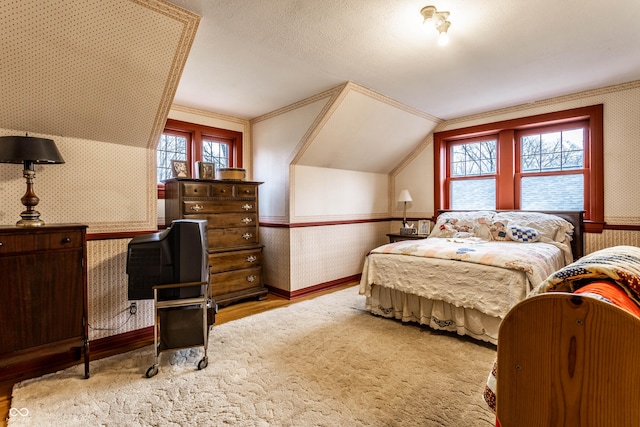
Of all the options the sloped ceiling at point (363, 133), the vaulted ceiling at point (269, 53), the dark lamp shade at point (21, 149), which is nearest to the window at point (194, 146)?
the vaulted ceiling at point (269, 53)

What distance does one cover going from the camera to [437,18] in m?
2.15

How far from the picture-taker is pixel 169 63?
242 cm

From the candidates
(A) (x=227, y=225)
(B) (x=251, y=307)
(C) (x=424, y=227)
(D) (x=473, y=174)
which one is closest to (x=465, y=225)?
(C) (x=424, y=227)

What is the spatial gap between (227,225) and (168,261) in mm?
1417

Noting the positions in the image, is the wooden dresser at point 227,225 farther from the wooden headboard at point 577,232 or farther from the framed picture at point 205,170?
the wooden headboard at point 577,232

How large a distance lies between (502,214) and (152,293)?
3925 mm

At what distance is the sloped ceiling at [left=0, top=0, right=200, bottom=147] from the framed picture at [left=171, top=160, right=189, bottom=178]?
0.94 meters

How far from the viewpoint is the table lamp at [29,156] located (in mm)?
2064

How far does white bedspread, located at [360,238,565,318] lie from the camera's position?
255cm

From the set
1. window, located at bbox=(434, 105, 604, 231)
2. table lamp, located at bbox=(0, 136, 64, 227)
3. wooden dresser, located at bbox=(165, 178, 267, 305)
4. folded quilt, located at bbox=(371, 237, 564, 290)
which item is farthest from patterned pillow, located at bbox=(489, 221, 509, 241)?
table lamp, located at bbox=(0, 136, 64, 227)

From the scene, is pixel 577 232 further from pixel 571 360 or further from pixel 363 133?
pixel 571 360

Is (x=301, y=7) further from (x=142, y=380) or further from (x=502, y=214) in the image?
(x=502, y=214)

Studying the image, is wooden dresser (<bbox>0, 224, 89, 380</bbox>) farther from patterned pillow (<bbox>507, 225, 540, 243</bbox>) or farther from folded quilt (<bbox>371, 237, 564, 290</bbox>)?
patterned pillow (<bbox>507, 225, 540, 243</bbox>)

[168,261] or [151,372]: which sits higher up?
[168,261]
